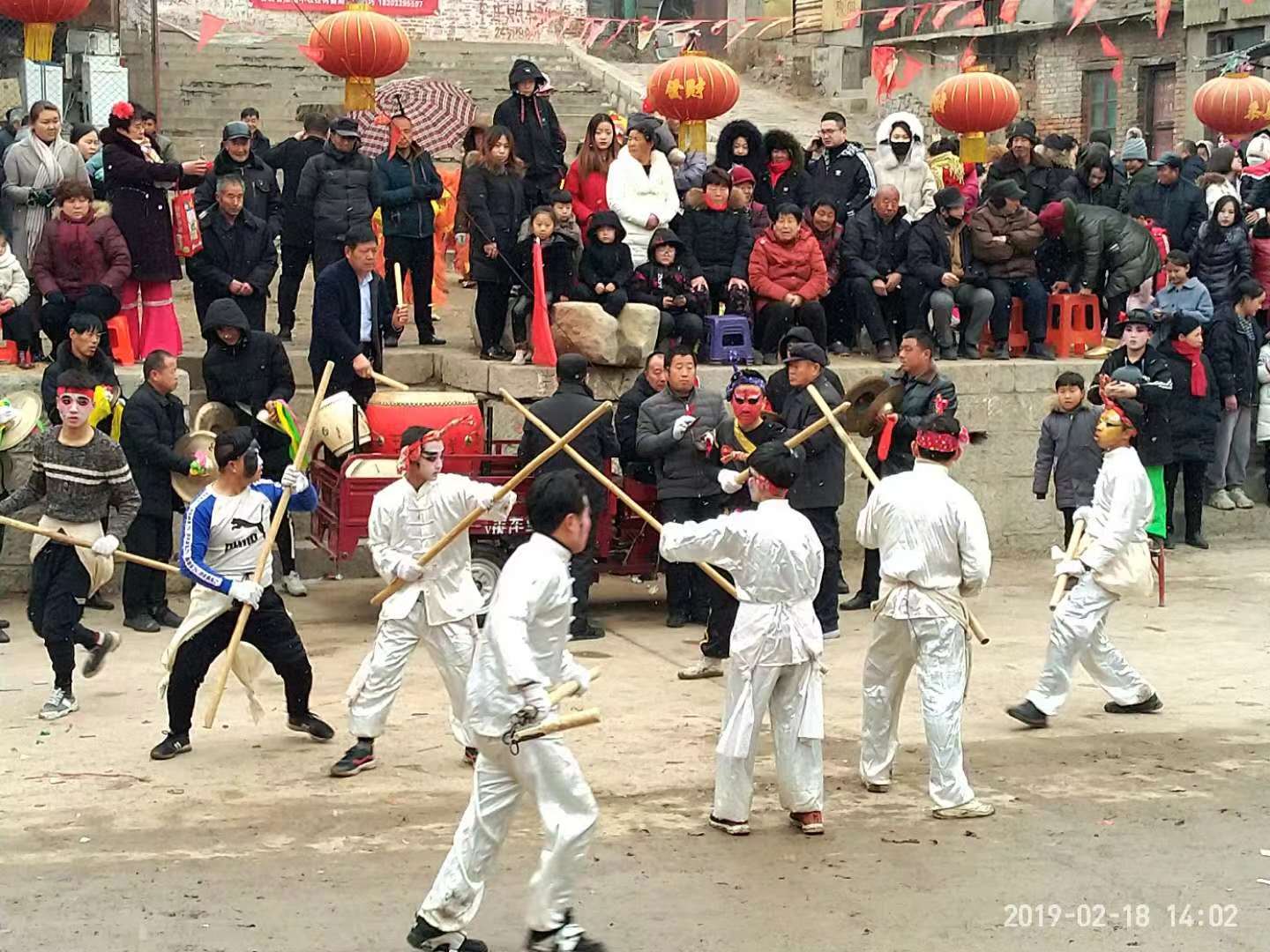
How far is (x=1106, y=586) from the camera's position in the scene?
9617 mm

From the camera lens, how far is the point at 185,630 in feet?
29.2

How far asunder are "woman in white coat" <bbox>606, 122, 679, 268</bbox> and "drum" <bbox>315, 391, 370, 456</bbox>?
2.86 metres

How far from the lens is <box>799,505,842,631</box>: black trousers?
11648mm

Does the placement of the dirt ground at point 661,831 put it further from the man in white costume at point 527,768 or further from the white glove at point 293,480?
the white glove at point 293,480

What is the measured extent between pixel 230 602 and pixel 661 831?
2.47 metres

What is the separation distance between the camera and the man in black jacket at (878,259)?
1427cm

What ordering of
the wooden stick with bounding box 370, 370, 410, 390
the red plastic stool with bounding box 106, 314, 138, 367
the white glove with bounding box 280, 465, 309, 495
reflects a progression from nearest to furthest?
the white glove with bounding box 280, 465, 309, 495
the wooden stick with bounding box 370, 370, 410, 390
the red plastic stool with bounding box 106, 314, 138, 367

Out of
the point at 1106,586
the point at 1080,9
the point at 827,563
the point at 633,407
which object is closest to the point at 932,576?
the point at 1106,586

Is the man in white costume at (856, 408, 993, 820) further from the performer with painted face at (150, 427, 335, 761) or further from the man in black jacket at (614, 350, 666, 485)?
the man in black jacket at (614, 350, 666, 485)

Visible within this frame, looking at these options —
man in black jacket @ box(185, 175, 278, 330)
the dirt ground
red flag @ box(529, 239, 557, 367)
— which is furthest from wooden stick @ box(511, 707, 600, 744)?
man in black jacket @ box(185, 175, 278, 330)

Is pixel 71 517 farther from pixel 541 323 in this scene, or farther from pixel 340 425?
pixel 541 323

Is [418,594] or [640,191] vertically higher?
[640,191]

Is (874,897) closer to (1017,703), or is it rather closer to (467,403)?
(1017,703)
